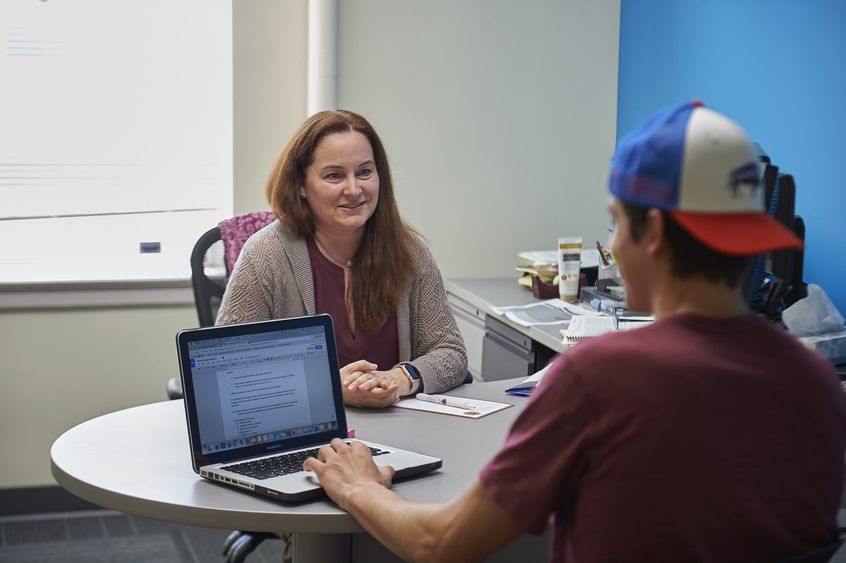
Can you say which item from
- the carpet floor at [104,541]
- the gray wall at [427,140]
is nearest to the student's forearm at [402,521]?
the carpet floor at [104,541]

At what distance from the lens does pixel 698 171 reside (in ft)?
3.81

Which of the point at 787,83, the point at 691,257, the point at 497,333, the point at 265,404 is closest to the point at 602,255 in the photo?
the point at 497,333

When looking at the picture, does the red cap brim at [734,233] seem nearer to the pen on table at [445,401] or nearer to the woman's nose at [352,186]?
the pen on table at [445,401]

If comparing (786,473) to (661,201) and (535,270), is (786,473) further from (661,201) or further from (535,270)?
(535,270)

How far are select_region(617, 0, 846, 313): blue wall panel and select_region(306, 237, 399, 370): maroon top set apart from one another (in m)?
1.46

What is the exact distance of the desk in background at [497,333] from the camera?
3.31 meters

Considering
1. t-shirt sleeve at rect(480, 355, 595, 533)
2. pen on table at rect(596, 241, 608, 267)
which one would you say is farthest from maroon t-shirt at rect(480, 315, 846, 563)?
pen on table at rect(596, 241, 608, 267)

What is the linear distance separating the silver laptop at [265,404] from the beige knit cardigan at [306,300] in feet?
1.62

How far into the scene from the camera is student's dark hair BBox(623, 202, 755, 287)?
46.4 inches

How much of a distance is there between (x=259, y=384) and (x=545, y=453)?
2.70 feet

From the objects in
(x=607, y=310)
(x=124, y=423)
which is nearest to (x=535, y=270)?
(x=607, y=310)

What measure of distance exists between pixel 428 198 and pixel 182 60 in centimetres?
110

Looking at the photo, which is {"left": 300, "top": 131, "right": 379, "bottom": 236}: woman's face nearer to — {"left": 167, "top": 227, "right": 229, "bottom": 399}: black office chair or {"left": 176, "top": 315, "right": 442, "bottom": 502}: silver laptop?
{"left": 167, "top": 227, "right": 229, "bottom": 399}: black office chair

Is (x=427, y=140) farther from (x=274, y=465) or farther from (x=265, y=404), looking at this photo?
(x=274, y=465)
